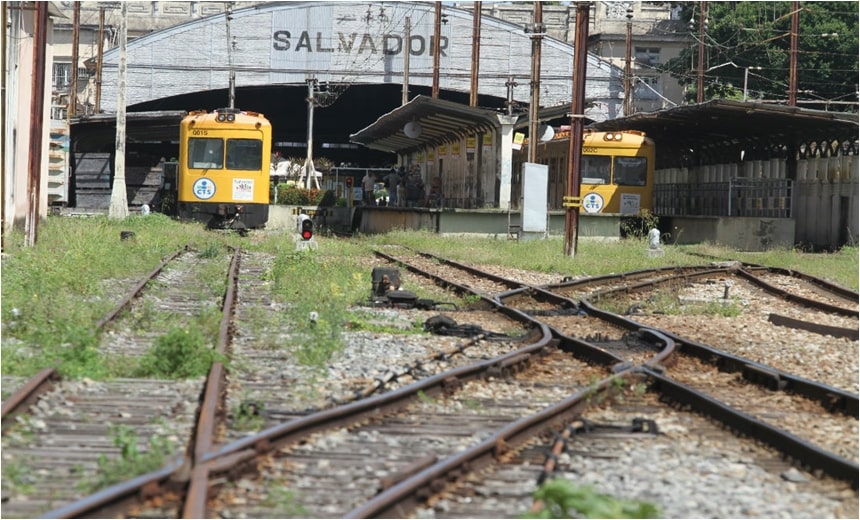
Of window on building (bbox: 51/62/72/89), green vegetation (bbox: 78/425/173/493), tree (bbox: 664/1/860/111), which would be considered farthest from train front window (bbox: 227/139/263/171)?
window on building (bbox: 51/62/72/89)

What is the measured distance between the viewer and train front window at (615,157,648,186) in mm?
33594

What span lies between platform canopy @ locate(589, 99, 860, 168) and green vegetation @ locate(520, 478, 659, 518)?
2150 centimetres

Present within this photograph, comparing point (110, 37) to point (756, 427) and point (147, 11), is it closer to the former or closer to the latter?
point (147, 11)

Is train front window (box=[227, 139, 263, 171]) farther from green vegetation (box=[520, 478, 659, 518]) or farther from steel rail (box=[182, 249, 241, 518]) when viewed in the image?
green vegetation (box=[520, 478, 659, 518])

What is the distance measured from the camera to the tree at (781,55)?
58.4m

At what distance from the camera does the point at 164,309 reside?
42.2 ft

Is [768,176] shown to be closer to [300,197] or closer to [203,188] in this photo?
[203,188]

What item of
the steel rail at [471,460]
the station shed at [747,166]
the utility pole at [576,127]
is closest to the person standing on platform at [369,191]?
the station shed at [747,166]

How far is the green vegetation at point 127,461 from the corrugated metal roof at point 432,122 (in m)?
23.6

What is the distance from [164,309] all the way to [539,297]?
5085 mm

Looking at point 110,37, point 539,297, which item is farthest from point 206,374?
point 110,37

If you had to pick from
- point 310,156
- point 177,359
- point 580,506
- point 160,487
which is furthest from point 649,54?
point 580,506

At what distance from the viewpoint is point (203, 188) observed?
106 ft

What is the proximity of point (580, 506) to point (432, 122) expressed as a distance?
3113 centimetres
